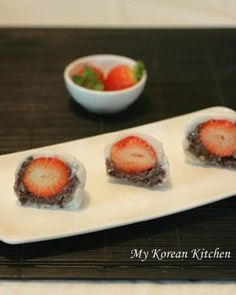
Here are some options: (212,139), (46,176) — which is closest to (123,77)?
(212,139)

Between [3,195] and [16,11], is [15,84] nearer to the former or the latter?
[3,195]

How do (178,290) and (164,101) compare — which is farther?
(164,101)

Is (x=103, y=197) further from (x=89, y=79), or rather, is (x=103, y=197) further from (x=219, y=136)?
(x=89, y=79)

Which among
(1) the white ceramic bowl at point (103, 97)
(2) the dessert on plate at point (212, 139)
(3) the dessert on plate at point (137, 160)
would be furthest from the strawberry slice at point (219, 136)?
(1) the white ceramic bowl at point (103, 97)

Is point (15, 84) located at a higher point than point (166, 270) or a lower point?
lower

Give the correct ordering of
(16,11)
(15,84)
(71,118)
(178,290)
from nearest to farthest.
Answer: (178,290)
(71,118)
(15,84)
(16,11)

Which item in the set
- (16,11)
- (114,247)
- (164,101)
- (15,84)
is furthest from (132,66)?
(16,11)
